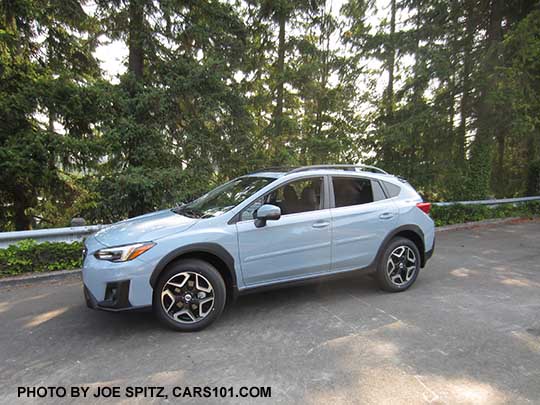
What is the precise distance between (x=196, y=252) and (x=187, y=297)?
1.51ft

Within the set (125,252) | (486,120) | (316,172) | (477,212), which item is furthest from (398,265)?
(486,120)

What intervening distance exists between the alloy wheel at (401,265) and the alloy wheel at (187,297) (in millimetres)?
2455

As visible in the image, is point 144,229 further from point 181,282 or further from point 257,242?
point 257,242

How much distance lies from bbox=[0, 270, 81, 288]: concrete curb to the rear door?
413 centimetres

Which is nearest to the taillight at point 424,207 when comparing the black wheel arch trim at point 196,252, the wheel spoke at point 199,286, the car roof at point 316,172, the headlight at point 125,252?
the car roof at point 316,172

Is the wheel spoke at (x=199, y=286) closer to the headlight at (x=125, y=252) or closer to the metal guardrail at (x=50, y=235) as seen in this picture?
the headlight at (x=125, y=252)

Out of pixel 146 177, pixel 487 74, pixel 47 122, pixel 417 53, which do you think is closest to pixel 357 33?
pixel 417 53

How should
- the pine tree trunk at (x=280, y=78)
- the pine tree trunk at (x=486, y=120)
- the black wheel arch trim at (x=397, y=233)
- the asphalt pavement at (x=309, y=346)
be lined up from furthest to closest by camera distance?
1. the pine tree trunk at (x=280, y=78)
2. the pine tree trunk at (x=486, y=120)
3. the black wheel arch trim at (x=397, y=233)
4. the asphalt pavement at (x=309, y=346)

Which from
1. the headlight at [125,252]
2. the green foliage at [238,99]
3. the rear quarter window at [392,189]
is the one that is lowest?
the headlight at [125,252]

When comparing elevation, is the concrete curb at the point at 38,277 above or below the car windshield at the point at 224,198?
below

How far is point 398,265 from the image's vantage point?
466cm

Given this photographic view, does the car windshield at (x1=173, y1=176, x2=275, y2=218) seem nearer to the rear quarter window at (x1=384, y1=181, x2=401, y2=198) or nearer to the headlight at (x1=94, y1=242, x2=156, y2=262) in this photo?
the headlight at (x1=94, y1=242, x2=156, y2=262)

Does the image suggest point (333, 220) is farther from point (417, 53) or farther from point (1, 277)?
point (417, 53)

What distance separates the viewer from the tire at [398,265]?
179 inches
